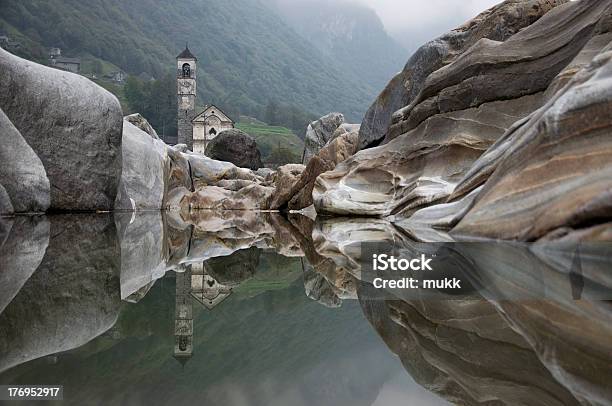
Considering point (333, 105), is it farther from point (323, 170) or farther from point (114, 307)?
point (114, 307)

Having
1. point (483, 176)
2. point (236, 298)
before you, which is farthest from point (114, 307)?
point (483, 176)

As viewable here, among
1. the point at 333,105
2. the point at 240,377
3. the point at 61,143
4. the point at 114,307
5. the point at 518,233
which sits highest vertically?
the point at 333,105

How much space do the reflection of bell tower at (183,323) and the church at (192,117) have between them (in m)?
68.7

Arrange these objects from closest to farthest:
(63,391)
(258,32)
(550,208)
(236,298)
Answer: (63,391)
(236,298)
(550,208)
(258,32)

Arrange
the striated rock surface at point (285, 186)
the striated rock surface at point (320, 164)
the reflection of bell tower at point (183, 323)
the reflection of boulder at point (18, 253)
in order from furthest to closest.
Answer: the striated rock surface at point (285, 186) < the striated rock surface at point (320, 164) < the reflection of boulder at point (18, 253) < the reflection of bell tower at point (183, 323)

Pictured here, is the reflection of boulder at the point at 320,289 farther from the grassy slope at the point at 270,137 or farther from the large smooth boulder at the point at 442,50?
the grassy slope at the point at 270,137

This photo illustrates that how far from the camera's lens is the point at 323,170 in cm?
1681

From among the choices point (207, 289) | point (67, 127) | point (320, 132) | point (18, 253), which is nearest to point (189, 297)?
point (207, 289)

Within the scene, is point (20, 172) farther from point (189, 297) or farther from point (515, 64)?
point (515, 64)

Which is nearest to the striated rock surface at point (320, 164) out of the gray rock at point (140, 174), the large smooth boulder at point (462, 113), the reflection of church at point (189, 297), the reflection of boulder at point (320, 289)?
the large smooth boulder at point (462, 113)

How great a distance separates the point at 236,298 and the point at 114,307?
733 millimetres

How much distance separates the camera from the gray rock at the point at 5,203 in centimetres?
906

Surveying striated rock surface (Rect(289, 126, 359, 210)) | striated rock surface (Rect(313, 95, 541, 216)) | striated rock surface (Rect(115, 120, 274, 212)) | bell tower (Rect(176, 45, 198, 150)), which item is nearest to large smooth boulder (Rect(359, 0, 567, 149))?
striated rock surface (Rect(289, 126, 359, 210))

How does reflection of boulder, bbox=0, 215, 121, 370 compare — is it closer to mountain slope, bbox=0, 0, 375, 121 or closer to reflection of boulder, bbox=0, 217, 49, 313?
reflection of boulder, bbox=0, 217, 49, 313
